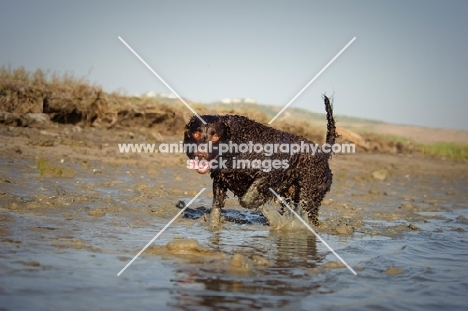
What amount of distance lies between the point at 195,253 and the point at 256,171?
208 centimetres

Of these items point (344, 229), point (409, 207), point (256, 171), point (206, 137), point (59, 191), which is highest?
point (206, 137)

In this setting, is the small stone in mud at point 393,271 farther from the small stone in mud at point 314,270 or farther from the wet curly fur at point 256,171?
the wet curly fur at point 256,171

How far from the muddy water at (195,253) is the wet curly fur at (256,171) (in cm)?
41

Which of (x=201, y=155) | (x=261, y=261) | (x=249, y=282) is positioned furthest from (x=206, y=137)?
(x=249, y=282)

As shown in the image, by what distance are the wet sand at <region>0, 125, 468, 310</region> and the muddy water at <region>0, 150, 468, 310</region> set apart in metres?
0.01

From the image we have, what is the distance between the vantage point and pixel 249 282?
4.07 m

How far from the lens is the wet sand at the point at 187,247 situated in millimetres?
3639

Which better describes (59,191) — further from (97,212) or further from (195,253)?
(195,253)

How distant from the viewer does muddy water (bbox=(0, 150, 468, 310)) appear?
3592 mm

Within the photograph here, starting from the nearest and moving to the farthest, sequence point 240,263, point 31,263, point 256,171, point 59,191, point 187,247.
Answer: point 31,263
point 240,263
point 187,247
point 256,171
point 59,191

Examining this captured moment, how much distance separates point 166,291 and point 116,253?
115cm

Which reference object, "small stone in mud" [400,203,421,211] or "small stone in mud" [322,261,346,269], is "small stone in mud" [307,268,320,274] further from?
"small stone in mud" [400,203,421,211]

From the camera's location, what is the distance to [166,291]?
12.0ft

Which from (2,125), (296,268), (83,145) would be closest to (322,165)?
(296,268)
